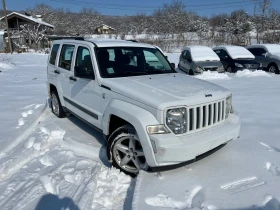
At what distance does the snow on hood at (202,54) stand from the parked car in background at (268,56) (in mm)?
2950

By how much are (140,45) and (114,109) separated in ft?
6.38

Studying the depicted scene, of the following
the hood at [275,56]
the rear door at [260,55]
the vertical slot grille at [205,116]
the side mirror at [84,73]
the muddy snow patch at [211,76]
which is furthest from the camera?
the rear door at [260,55]

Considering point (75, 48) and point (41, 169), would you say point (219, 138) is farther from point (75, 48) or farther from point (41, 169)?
point (75, 48)

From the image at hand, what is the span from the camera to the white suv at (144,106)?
319cm

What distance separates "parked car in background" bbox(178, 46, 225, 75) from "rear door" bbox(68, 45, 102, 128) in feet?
28.1

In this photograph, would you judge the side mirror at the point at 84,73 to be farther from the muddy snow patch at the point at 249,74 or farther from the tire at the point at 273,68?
the tire at the point at 273,68

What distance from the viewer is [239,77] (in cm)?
1289

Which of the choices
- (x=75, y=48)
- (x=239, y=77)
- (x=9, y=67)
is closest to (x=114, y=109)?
(x=75, y=48)

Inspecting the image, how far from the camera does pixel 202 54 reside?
1345 cm

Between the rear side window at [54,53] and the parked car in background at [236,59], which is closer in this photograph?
the rear side window at [54,53]

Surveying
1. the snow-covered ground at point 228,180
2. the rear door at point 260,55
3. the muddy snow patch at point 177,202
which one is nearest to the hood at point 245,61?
the rear door at point 260,55

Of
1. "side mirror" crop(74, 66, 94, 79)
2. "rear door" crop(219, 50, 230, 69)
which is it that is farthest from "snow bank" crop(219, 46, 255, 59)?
"side mirror" crop(74, 66, 94, 79)

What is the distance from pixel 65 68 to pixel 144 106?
9.19 ft

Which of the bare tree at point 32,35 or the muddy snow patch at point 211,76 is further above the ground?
the bare tree at point 32,35
